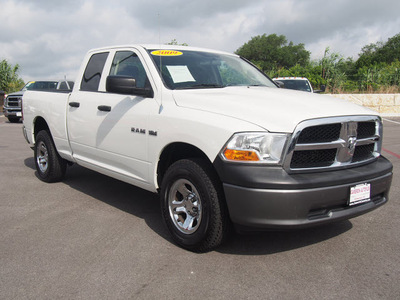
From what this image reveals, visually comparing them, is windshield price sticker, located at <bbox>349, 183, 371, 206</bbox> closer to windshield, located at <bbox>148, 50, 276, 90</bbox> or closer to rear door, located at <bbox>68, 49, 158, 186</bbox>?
windshield, located at <bbox>148, 50, 276, 90</bbox>

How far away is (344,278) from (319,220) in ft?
1.53

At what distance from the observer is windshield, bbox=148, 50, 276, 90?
162 inches

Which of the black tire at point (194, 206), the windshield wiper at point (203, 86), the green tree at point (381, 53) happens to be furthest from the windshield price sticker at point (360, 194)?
the green tree at point (381, 53)

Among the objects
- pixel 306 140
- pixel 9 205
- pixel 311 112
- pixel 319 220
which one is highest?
pixel 311 112

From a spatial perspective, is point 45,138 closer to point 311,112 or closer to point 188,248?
point 188,248

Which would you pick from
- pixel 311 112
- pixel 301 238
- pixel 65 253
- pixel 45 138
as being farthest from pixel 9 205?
pixel 311 112

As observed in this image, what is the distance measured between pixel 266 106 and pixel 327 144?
1.88 ft

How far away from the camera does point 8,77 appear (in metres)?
30.1

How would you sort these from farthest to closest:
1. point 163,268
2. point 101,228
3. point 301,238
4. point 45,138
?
point 45,138
point 101,228
point 301,238
point 163,268

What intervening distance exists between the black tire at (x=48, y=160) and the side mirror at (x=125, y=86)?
7.91 feet

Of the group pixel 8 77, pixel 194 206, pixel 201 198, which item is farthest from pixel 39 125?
pixel 8 77

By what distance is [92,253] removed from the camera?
3.54 m

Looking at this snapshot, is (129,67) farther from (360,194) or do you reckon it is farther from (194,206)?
(360,194)

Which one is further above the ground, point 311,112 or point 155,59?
point 155,59
